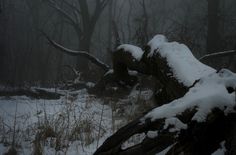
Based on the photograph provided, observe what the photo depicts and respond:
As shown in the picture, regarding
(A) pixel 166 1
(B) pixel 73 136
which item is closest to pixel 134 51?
(B) pixel 73 136

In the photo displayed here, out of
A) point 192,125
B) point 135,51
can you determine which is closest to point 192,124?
point 192,125

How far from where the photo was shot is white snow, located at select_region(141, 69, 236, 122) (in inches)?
86.4

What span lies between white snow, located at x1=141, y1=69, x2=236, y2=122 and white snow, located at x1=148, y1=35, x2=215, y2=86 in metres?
0.49

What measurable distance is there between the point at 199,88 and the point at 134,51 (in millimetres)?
3145

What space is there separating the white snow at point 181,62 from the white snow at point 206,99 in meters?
0.49

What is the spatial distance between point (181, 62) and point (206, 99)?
1400 mm

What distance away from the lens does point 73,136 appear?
3809 mm

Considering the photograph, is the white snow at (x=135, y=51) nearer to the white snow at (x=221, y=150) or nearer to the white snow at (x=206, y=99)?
the white snow at (x=206, y=99)

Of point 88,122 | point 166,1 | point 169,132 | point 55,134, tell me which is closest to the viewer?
point 169,132

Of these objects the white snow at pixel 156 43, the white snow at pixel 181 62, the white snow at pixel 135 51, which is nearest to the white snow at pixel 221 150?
the white snow at pixel 181 62

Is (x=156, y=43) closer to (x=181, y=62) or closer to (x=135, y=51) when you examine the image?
(x=135, y=51)

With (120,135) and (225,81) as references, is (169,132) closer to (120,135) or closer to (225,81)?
(120,135)

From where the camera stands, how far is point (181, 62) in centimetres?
361

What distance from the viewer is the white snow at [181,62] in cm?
317
